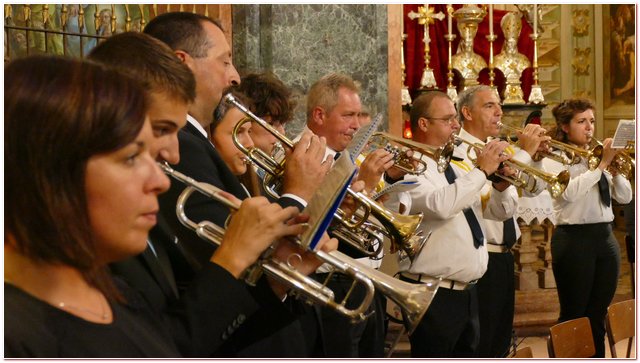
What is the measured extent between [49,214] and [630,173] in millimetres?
5700

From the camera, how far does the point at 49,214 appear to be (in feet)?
5.10

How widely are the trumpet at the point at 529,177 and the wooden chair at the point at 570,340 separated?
164 centimetres

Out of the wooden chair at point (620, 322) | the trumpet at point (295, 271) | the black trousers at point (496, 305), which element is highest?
the trumpet at point (295, 271)

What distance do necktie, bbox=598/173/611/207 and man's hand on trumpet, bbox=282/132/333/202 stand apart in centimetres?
391

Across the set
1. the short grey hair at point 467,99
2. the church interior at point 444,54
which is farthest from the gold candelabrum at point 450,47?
the short grey hair at point 467,99

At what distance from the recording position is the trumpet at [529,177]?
5516 millimetres

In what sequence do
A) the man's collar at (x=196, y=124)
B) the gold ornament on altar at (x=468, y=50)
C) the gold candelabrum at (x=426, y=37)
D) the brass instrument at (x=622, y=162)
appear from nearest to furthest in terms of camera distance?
the man's collar at (x=196, y=124) → the brass instrument at (x=622, y=162) → the gold candelabrum at (x=426, y=37) → the gold ornament on altar at (x=468, y=50)

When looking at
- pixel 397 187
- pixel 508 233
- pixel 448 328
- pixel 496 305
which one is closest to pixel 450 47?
pixel 508 233

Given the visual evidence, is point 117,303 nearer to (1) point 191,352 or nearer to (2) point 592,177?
(1) point 191,352

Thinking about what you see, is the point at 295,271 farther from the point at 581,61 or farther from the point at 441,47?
the point at 581,61

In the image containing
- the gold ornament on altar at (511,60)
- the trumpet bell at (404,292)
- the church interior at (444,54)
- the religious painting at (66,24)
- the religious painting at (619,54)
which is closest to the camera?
the trumpet bell at (404,292)

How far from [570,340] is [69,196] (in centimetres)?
278

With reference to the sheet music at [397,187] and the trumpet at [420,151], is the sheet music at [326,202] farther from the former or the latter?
the trumpet at [420,151]

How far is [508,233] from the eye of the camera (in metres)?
5.70
